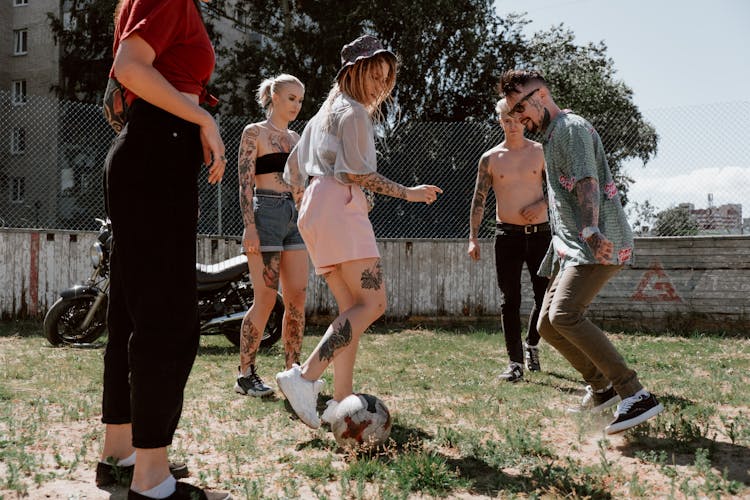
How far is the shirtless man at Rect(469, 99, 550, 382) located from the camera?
542 cm

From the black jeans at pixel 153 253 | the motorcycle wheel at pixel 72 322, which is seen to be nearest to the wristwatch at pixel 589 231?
the black jeans at pixel 153 253

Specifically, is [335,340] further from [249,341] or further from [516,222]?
[516,222]

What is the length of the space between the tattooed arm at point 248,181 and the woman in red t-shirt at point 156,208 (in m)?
2.10

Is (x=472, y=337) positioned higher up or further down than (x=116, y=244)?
further down

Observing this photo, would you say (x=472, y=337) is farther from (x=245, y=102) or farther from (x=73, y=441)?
(x=245, y=102)

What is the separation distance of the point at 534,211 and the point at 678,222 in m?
4.56

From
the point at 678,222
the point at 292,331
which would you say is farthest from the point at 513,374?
the point at 678,222

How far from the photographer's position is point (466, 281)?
9.92 m

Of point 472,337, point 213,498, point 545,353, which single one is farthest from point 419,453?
point 472,337

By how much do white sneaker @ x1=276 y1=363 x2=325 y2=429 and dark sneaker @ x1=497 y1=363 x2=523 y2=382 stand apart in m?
2.44

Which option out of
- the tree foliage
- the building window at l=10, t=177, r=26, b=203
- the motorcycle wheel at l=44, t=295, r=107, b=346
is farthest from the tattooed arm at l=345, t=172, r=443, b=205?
the tree foliage

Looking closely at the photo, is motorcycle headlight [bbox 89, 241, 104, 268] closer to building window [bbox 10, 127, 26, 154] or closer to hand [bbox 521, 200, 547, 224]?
hand [bbox 521, 200, 547, 224]

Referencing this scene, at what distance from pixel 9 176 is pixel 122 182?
43.9 feet

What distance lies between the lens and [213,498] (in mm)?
2400
